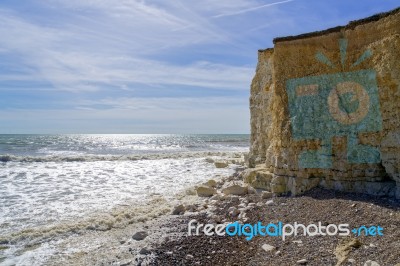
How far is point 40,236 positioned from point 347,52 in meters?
9.42

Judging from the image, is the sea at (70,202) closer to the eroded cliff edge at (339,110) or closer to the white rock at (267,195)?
the white rock at (267,195)

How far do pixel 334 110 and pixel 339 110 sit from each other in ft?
0.43

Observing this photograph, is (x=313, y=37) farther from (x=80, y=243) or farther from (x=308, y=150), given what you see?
(x=80, y=243)

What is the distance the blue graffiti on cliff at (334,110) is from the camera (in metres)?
8.13

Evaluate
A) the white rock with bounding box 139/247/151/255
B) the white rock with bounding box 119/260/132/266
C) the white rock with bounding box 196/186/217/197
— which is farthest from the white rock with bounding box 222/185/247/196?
the white rock with bounding box 119/260/132/266

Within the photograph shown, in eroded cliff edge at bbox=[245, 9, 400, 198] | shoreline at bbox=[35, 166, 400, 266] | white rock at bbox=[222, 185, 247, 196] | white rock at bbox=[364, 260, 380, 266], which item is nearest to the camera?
white rock at bbox=[364, 260, 380, 266]

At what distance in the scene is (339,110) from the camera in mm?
8672

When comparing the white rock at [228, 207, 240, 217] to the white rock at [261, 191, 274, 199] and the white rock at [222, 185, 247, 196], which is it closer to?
the white rock at [261, 191, 274, 199]

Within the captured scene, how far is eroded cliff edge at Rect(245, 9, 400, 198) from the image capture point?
25.5ft

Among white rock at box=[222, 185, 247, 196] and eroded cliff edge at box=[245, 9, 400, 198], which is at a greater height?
eroded cliff edge at box=[245, 9, 400, 198]

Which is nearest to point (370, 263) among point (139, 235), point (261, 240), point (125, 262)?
point (261, 240)

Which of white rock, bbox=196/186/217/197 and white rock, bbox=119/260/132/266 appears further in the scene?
white rock, bbox=196/186/217/197

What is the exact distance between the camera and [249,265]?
5.91 metres

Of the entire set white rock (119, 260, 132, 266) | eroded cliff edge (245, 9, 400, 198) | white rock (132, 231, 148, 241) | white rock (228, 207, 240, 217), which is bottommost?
white rock (119, 260, 132, 266)
